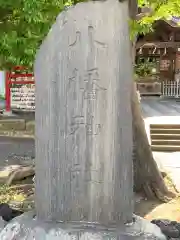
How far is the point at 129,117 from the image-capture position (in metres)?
4.07

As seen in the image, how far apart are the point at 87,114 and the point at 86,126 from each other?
0.12 metres

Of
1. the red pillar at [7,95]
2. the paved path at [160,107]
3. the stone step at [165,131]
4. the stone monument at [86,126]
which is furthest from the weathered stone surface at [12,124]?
the stone monument at [86,126]

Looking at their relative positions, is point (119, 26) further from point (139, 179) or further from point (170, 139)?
point (170, 139)

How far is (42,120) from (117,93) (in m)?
0.80

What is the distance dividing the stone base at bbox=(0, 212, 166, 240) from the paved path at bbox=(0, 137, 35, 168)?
278 inches

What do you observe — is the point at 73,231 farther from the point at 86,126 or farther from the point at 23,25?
the point at 23,25

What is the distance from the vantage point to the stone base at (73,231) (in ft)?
13.3

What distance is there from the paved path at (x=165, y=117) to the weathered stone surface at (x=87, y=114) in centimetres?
633

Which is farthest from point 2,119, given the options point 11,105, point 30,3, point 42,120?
point 42,120

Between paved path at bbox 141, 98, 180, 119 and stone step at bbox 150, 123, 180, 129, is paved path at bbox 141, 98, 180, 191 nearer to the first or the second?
paved path at bbox 141, 98, 180, 119

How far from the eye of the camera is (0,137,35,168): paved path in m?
11.9

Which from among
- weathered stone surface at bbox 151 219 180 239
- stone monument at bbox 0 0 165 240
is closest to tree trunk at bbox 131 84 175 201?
weathered stone surface at bbox 151 219 180 239

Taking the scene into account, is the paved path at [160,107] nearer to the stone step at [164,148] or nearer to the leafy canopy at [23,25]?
the stone step at [164,148]

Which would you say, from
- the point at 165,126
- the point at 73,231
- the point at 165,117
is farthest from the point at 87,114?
the point at 165,117
